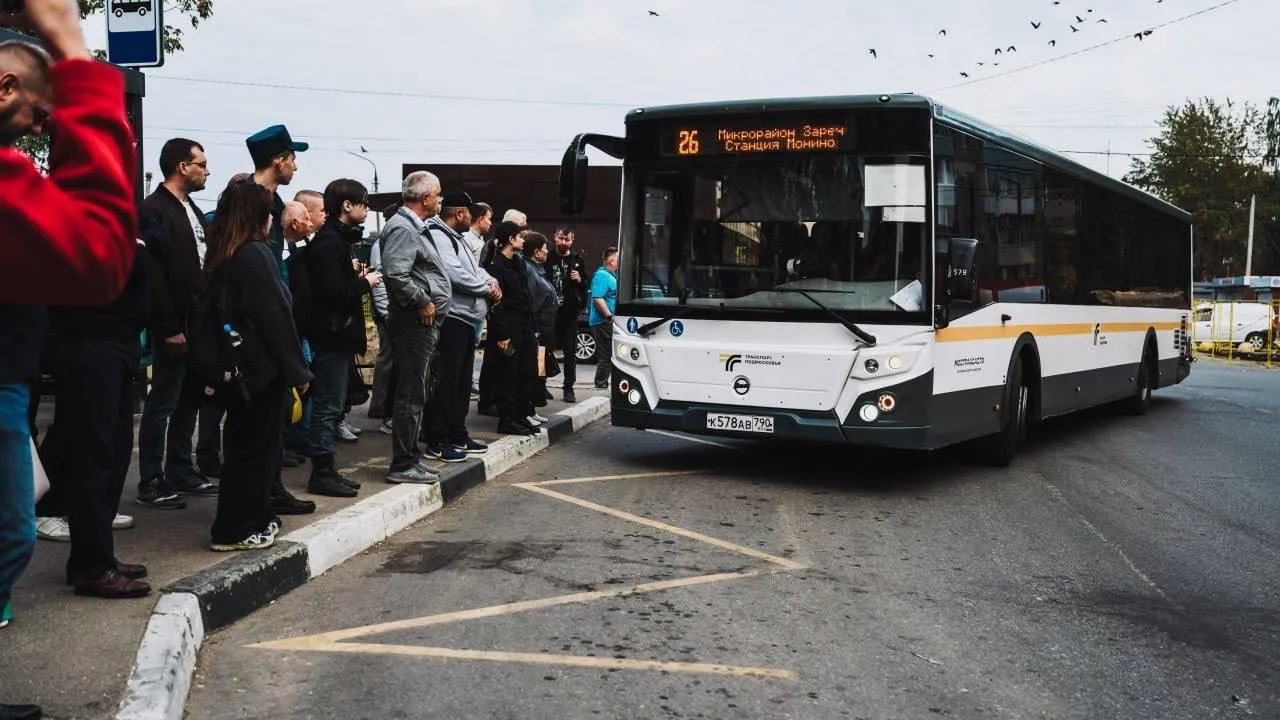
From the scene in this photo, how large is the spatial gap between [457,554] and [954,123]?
16.9ft

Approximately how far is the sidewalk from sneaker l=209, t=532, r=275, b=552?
4cm

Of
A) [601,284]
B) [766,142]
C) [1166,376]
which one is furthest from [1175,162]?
[766,142]

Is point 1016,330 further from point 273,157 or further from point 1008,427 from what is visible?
point 273,157

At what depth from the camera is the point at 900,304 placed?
346 inches

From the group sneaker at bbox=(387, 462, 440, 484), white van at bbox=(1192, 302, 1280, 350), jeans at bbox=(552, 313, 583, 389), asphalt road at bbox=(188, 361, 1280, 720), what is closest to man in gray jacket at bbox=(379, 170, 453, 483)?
sneaker at bbox=(387, 462, 440, 484)

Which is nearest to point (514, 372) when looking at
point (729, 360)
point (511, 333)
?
point (511, 333)

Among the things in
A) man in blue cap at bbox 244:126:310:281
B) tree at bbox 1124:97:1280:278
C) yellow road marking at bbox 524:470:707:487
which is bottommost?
yellow road marking at bbox 524:470:707:487

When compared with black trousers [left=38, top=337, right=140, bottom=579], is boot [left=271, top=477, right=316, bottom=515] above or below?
below

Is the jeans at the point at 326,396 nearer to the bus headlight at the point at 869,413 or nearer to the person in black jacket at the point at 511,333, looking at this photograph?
the person in black jacket at the point at 511,333

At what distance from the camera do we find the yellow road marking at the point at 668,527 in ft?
21.5

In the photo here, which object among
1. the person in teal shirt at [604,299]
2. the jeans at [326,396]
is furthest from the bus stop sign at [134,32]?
the person in teal shirt at [604,299]

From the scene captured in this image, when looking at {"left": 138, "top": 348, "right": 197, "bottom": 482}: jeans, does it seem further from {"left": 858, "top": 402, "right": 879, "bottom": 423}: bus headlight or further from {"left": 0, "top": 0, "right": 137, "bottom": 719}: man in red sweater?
{"left": 0, "top": 0, "right": 137, "bottom": 719}: man in red sweater

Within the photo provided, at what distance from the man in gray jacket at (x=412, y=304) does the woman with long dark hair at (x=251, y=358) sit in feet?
6.33

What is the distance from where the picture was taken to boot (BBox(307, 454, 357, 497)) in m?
7.49
